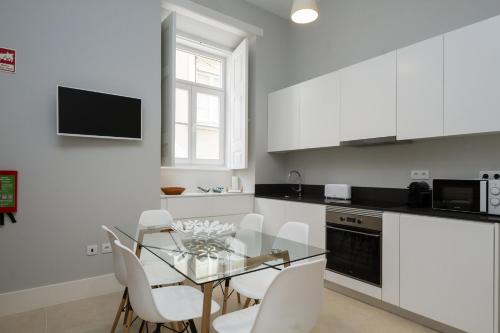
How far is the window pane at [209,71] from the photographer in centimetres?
418

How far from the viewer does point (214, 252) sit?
175 cm

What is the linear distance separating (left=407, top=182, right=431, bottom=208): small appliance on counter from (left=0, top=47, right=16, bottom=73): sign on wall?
3.65 metres

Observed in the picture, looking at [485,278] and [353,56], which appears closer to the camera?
[485,278]

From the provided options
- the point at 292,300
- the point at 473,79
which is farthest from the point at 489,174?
the point at 292,300

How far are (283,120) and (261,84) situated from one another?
0.64m

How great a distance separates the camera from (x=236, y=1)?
3.90 m

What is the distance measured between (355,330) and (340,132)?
1.90 meters

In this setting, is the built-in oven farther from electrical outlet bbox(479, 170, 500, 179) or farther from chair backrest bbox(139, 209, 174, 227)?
chair backrest bbox(139, 209, 174, 227)

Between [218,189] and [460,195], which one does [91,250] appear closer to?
[218,189]

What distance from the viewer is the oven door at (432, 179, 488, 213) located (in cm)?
214

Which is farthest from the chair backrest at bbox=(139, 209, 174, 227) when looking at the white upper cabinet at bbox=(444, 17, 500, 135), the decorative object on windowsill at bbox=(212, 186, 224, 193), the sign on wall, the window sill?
the white upper cabinet at bbox=(444, 17, 500, 135)

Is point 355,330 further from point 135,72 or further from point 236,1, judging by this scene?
point 236,1

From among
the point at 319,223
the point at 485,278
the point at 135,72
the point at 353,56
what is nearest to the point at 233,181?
the point at 319,223

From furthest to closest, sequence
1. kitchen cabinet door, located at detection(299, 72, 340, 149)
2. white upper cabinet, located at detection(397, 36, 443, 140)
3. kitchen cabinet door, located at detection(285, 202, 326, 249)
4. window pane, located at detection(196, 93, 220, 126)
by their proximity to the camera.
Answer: window pane, located at detection(196, 93, 220, 126) → kitchen cabinet door, located at detection(299, 72, 340, 149) → kitchen cabinet door, located at detection(285, 202, 326, 249) → white upper cabinet, located at detection(397, 36, 443, 140)
